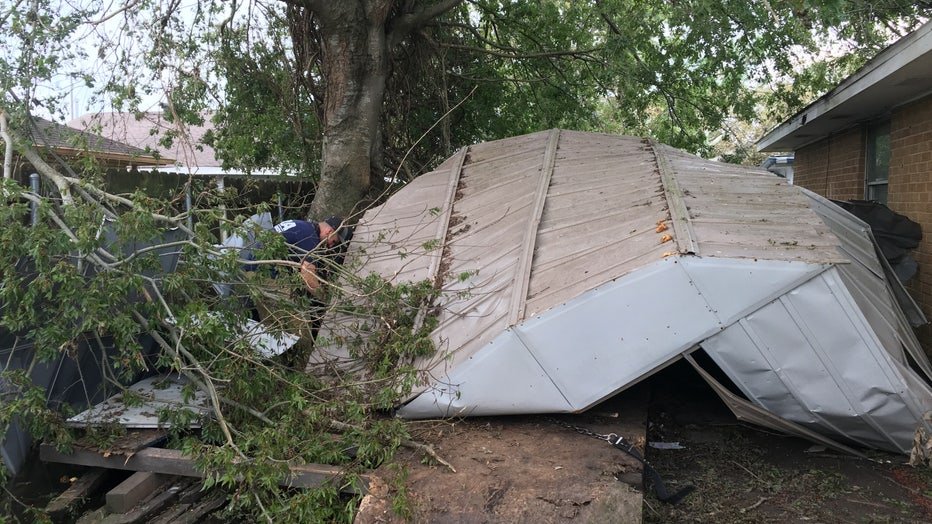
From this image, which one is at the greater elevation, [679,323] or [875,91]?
[875,91]

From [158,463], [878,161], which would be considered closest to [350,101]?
[158,463]

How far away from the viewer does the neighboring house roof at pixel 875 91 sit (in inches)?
222

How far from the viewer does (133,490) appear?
394 centimetres

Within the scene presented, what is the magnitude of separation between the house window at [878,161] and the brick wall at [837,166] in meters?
0.14

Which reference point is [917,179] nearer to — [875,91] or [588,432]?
[875,91]

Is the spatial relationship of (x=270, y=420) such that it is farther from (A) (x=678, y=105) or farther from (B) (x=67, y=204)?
(A) (x=678, y=105)

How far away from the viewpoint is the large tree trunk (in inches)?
287

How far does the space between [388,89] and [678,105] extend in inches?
172

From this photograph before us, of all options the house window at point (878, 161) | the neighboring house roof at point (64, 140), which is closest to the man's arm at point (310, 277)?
the neighboring house roof at point (64, 140)

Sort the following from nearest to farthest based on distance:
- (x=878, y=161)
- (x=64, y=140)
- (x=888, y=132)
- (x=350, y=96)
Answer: (x=64, y=140) < (x=350, y=96) < (x=888, y=132) < (x=878, y=161)

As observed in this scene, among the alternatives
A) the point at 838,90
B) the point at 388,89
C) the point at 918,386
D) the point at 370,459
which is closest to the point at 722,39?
the point at 838,90

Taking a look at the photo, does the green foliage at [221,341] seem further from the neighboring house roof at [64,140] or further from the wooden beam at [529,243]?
the neighboring house roof at [64,140]

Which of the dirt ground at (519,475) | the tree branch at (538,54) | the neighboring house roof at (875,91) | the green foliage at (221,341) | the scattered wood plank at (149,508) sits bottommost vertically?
the scattered wood plank at (149,508)

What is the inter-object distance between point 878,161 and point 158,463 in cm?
903
